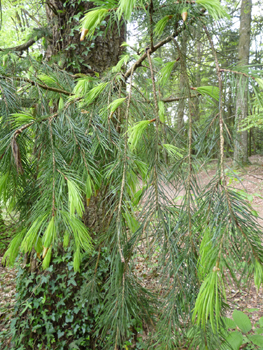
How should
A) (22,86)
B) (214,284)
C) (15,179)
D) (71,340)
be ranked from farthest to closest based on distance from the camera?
(71,340)
(22,86)
(15,179)
(214,284)

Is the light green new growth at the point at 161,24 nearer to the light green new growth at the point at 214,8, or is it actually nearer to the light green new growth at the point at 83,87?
the light green new growth at the point at 214,8

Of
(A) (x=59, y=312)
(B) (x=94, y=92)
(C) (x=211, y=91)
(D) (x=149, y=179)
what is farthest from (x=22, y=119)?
(A) (x=59, y=312)

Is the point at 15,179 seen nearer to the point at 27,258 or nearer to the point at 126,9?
the point at 126,9

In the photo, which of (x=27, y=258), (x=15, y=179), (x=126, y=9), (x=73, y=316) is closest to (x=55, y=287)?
(x=73, y=316)

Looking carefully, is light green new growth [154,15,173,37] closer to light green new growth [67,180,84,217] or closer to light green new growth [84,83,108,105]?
light green new growth [84,83,108,105]

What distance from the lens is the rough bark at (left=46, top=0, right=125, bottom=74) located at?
2.05 m

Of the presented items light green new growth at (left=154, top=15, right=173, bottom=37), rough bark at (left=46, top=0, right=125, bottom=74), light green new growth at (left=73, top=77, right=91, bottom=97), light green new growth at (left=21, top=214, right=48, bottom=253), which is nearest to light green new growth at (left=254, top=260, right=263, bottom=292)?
light green new growth at (left=21, top=214, right=48, bottom=253)

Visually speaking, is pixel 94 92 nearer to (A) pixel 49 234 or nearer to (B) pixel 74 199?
(B) pixel 74 199

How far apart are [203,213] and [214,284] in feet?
0.65

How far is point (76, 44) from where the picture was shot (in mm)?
2064

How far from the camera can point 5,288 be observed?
3619 millimetres

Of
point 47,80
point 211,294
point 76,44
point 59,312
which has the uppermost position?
point 76,44

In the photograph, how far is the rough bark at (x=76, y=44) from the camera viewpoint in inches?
80.8

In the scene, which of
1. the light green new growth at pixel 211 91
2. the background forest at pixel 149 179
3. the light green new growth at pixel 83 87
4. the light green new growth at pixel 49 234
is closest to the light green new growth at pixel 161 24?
the background forest at pixel 149 179
